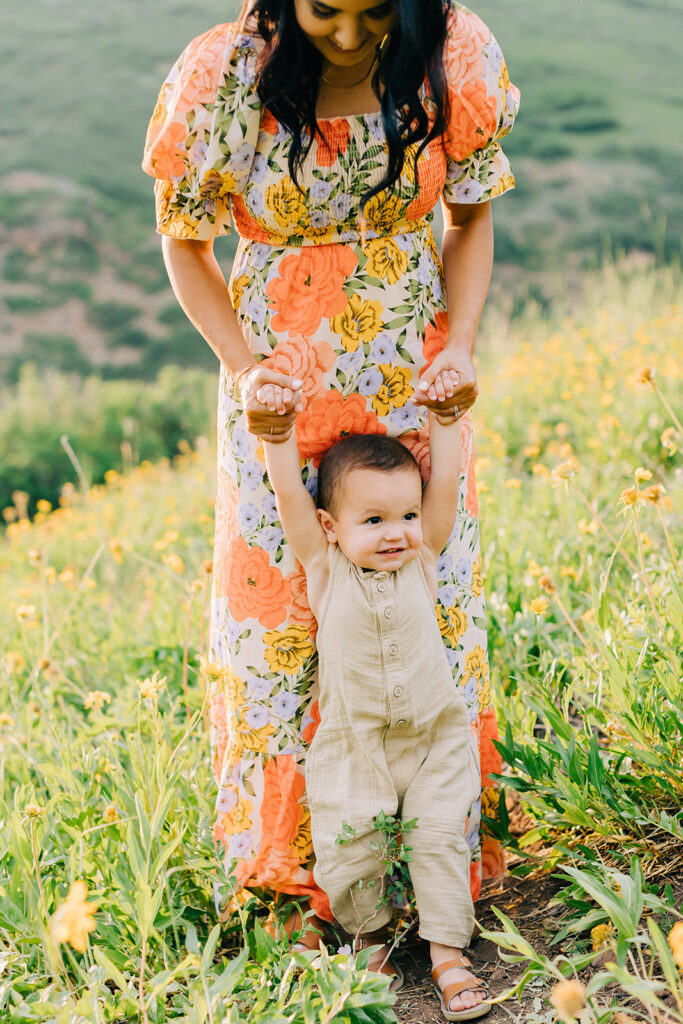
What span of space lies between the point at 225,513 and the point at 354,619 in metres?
0.34

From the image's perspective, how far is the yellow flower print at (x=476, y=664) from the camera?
187 cm

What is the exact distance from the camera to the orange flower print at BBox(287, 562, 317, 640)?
175cm

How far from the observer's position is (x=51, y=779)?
211 cm

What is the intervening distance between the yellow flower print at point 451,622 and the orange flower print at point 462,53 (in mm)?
891

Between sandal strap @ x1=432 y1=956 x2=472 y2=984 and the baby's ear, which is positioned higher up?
the baby's ear

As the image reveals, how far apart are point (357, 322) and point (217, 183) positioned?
0.32m

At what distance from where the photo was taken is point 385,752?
5.65ft

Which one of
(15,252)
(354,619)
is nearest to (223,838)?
(354,619)

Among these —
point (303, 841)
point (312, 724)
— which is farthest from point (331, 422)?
point (303, 841)

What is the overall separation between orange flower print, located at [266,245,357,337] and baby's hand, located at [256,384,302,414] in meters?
0.16

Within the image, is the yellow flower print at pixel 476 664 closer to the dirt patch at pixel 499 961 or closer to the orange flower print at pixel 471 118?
the dirt patch at pixel 499 961

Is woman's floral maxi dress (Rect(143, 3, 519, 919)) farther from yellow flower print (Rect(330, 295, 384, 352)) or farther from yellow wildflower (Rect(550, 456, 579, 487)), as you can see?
yellow wildflower (Rect(550, 456, 579, 487))

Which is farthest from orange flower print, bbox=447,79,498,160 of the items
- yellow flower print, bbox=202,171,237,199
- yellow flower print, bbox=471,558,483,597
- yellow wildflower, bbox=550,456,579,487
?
yellow flower print, bbox=471,558,483,597

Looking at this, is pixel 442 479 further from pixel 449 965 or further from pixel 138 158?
pixel 138 158
